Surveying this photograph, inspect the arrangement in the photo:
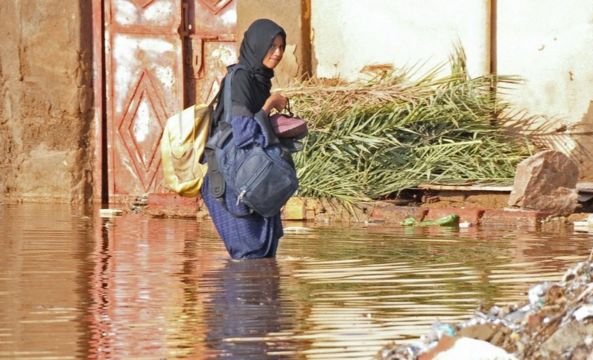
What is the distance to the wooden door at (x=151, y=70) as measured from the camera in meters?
15.6

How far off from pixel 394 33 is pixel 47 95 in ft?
11.1

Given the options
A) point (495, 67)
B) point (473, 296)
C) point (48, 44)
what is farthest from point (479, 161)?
point (473, 296)

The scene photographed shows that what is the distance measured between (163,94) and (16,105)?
1450 millimetres

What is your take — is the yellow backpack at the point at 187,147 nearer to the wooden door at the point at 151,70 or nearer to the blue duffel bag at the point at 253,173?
the blue duffel bag at the point at 253,173

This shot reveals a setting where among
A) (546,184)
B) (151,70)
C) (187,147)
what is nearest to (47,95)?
(151,70)

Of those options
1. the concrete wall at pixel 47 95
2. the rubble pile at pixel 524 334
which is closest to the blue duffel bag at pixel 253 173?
the rubble pile at pixel 524 334

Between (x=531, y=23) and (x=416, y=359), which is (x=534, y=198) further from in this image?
(x=416, y=359)

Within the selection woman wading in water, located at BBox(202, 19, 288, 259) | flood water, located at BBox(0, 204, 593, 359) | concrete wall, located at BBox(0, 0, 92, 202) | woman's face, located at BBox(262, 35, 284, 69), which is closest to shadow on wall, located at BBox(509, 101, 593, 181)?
flood water, located at BBox(0, 204, 593, 359)

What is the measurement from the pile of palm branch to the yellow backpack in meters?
3.61

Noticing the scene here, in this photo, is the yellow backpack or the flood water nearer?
the flood water

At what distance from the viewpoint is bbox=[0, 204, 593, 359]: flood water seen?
713 cm

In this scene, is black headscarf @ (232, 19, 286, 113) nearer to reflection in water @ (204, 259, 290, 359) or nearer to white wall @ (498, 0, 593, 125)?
reflection in water @ (204, 259, 290, 359)

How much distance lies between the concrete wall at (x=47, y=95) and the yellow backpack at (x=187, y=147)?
6133 millimetres

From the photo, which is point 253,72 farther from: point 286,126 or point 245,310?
point 245,310
